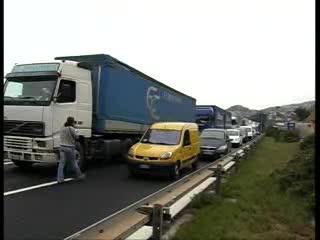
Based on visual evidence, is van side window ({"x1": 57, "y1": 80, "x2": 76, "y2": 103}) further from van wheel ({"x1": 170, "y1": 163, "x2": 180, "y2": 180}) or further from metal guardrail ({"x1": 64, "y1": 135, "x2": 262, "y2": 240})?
metal guardrail ({"x1": 64, "y1": 135, "x2": 262, "y2": 240})

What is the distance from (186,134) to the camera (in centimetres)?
1727

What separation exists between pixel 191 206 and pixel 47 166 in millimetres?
8492

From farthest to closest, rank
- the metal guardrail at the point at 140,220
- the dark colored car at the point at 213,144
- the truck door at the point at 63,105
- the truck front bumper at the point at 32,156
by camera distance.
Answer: the dark colored car at the point at 213,144
the truck door at the point at 63,105
the truck front bumper at the point at 32,156
the metal guardrail at the point at 140,220

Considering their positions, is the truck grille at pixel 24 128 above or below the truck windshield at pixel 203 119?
below

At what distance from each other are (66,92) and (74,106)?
2.04 feet

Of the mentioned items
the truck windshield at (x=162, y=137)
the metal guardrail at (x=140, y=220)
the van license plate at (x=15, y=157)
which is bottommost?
the metal guardrail at (x=140, y=220)

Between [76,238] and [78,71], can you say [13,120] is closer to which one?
[78,71]

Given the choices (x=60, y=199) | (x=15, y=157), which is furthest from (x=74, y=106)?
(x=60, y=199)

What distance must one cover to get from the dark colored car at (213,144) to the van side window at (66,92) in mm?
10698

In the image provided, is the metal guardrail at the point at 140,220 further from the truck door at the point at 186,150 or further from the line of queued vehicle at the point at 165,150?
the truck door at the point at 186,150

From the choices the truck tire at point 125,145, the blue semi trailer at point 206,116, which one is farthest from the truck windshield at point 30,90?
the blue semi trailer at point 206,116

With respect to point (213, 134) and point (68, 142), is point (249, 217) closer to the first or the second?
point (68, 142)

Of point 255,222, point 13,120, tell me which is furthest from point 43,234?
point 13,120

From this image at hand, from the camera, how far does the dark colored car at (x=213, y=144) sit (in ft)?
81.0
